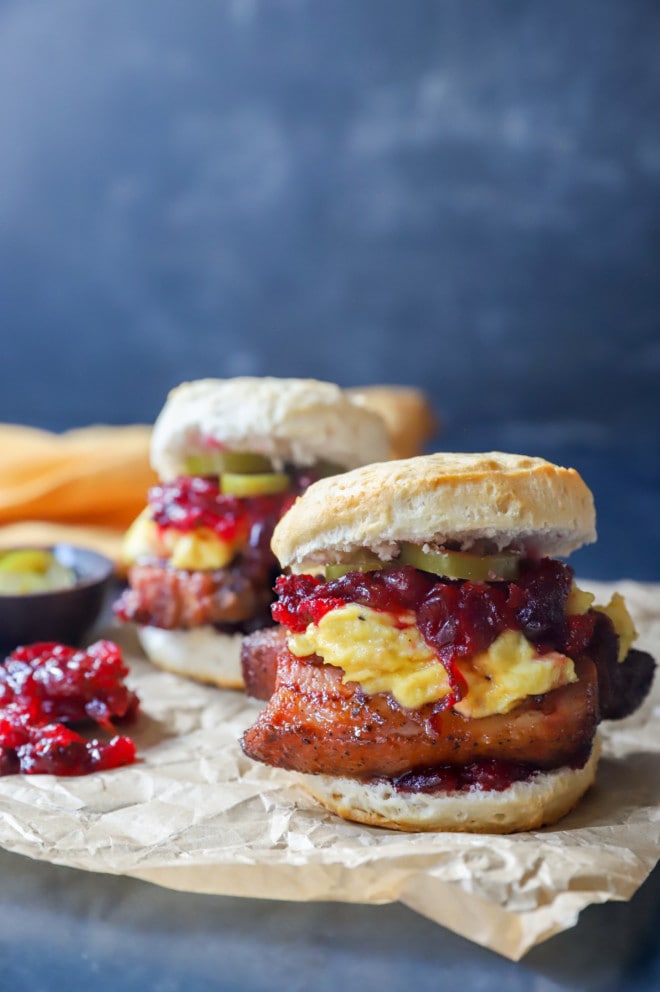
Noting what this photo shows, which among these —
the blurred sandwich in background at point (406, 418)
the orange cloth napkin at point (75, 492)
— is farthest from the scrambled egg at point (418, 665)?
the blurred sandwich in background at point (406, 418)

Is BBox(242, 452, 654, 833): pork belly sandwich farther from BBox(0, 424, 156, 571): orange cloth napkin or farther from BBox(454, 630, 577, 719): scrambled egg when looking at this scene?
BBox(0, 424, 156, 571): orange cloth napkin

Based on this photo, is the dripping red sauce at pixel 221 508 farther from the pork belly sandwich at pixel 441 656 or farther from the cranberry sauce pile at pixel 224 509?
the pork belly sandwich at pixel 441 656

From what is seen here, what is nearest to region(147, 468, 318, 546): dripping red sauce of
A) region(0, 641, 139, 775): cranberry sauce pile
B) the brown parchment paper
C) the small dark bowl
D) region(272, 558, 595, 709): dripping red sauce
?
the small dark bowl

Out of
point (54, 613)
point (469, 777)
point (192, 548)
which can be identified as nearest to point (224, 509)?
point (192, 548)

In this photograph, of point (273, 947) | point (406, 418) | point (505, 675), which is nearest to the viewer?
point (273, 947)

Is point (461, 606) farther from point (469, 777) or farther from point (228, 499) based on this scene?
point (228, 499)
